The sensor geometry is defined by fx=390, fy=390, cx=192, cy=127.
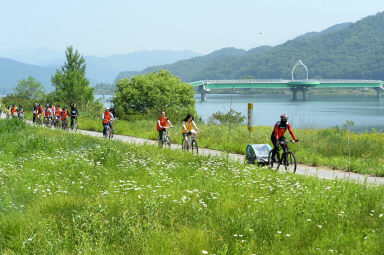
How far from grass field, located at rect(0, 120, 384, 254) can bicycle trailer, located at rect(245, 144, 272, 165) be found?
3.15 meters

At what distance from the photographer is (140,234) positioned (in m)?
4.86

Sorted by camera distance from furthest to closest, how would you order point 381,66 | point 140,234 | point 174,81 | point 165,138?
point 381,66, point 174,81, point 165,138, point 140,234

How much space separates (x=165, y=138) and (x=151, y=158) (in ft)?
17.1

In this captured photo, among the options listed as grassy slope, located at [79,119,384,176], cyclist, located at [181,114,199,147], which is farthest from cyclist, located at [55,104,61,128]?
cyclist, located at [181,114,199,147]

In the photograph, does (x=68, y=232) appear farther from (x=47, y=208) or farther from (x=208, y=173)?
(x=208, y=173)

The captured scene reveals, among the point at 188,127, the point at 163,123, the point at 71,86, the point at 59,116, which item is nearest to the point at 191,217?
the point at 188,127

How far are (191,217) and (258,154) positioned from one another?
6614mm

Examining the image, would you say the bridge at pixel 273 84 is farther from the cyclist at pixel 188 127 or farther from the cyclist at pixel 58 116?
the cyclist at pixel 188 127

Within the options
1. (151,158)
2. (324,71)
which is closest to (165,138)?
(151,158)

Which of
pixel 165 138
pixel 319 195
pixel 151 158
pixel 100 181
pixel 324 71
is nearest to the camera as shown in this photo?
pixel 319 195

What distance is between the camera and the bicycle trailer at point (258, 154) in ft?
38.8

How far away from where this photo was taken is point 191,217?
18.6ft

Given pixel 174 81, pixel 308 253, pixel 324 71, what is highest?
pixel 324 71

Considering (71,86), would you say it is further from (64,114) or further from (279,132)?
(279,132)
